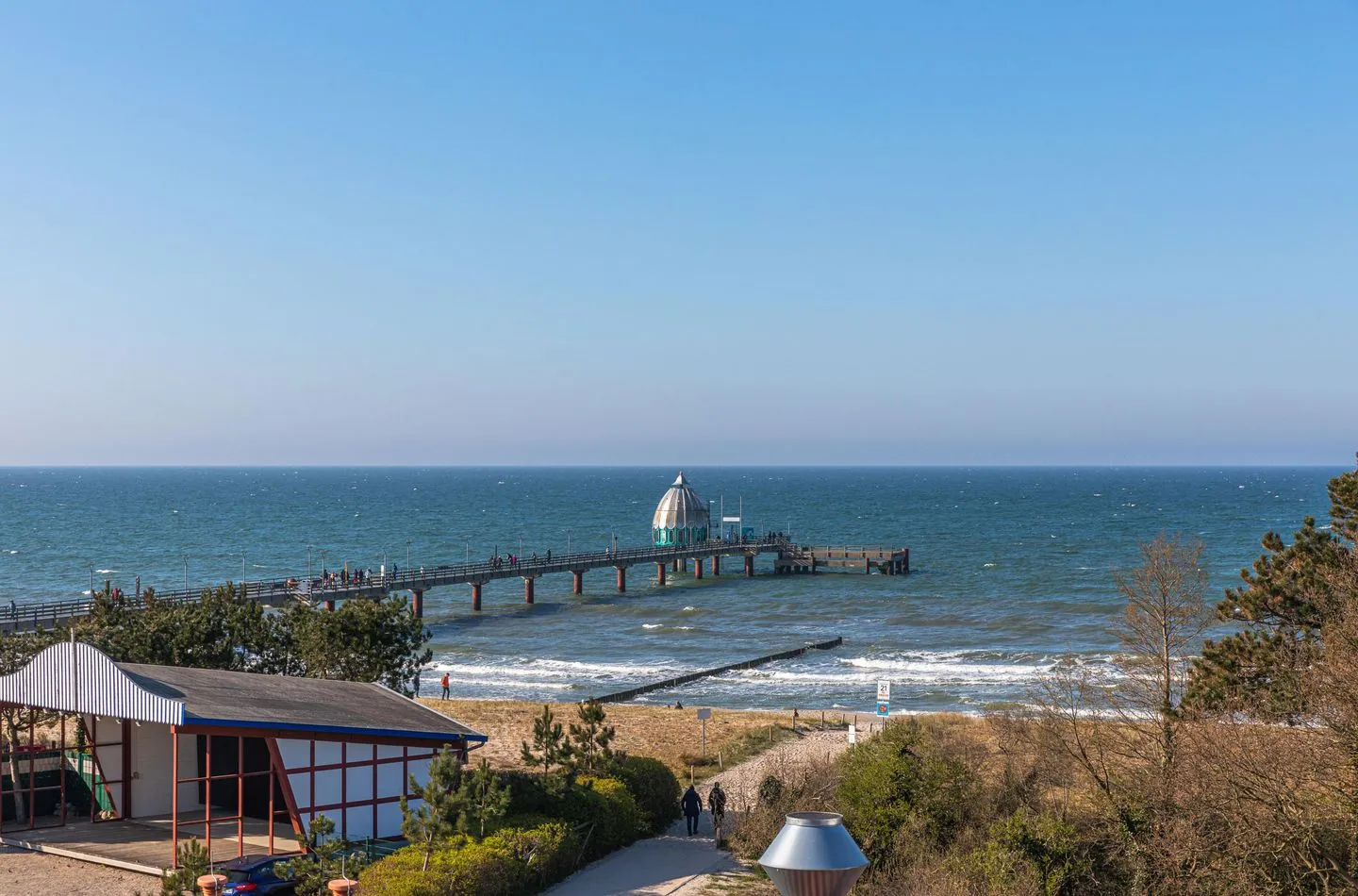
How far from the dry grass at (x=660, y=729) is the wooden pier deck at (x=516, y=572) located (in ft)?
27.1

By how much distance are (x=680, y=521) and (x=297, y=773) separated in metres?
76.9

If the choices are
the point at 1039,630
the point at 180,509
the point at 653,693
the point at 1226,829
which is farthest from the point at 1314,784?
the point at 180,509

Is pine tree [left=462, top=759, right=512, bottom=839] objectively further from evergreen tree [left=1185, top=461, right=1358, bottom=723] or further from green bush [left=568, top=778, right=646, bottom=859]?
evergreen tree [left=1185, top=461, right=1358, bottom=723]

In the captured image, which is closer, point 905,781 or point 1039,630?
point 905,781

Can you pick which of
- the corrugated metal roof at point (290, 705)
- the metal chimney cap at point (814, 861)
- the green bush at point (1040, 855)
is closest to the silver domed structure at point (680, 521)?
the corrugated metal roof at point (290, 705)

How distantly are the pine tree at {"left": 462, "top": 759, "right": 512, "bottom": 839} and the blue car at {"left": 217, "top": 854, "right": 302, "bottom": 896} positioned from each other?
8.87ft

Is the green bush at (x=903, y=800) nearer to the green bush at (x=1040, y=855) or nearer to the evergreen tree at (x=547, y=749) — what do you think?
the green bush at (x=1040, y=855)

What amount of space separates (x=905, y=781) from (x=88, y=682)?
1357 cm

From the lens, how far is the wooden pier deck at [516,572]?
5278 centimetres

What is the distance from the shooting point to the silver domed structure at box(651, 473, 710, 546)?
97562 mm

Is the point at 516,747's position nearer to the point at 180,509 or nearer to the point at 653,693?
the point at 653,693

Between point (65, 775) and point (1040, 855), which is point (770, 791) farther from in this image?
point (65, 775)

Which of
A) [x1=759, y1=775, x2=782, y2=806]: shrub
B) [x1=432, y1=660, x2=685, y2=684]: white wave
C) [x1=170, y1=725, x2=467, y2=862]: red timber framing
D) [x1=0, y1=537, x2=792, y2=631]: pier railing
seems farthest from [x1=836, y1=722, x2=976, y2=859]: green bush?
[x1=432, y1=660, x2=685, y2=684]: white wave

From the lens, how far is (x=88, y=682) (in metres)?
21.0
